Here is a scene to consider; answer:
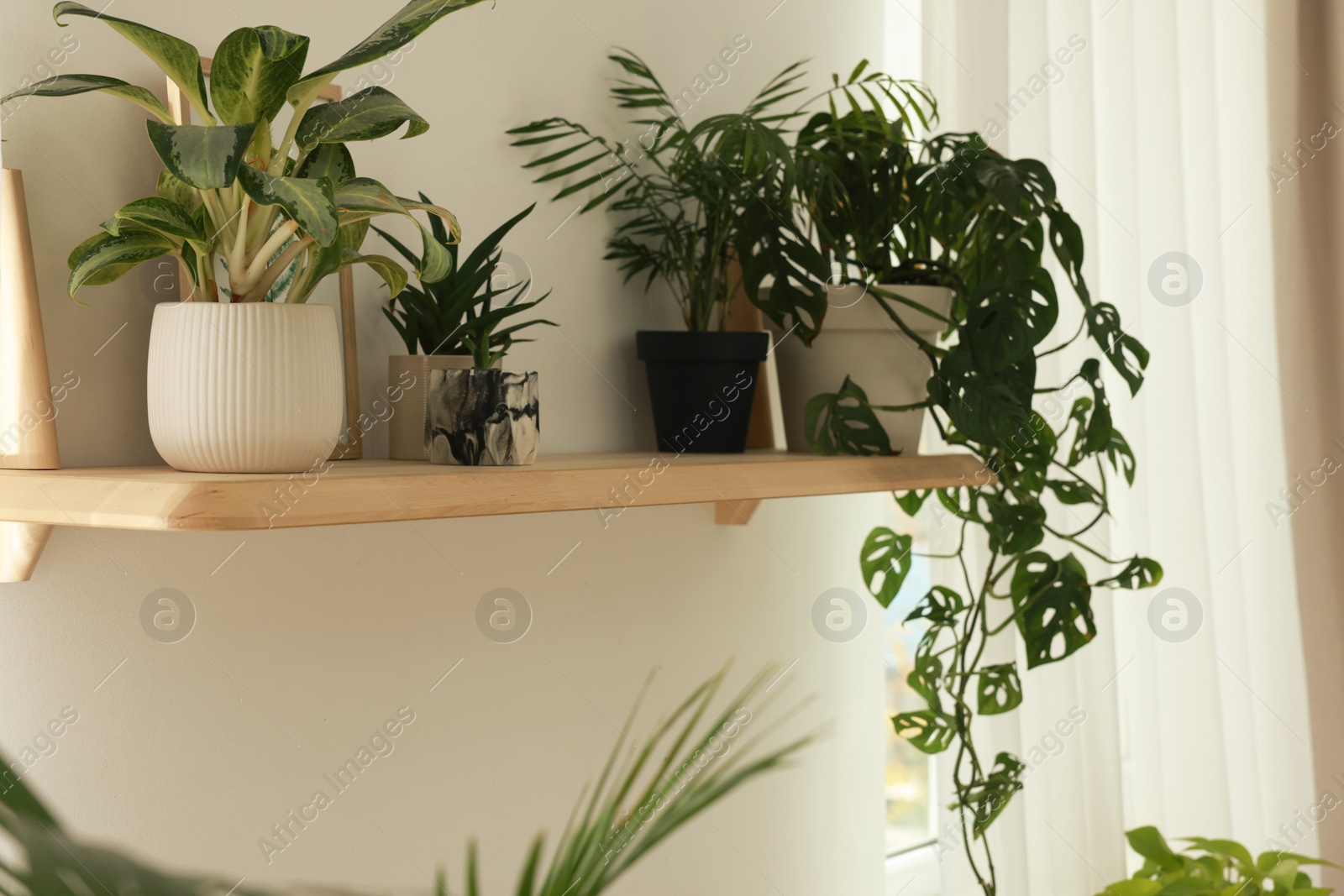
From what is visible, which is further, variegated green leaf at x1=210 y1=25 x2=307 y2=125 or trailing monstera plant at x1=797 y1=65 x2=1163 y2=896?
trailing monstera plant at x1=797 y1=65 x2=1163 y2=896

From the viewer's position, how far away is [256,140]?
0.66m

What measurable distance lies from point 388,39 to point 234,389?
0.76 ft

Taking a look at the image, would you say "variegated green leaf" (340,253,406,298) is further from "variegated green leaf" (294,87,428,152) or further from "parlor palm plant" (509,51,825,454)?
"parlor palm plant" (509,51,825,454)

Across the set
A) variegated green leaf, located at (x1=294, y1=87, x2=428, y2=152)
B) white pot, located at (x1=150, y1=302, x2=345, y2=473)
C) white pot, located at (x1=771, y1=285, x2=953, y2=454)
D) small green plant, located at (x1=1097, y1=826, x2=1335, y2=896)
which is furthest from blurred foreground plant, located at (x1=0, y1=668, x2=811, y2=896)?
small green plant, located at (x1=1097, y1=826, x2=1335, y2=896)

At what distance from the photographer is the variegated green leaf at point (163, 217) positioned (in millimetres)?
634

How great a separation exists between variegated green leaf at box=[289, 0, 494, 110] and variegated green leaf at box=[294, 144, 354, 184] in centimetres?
6

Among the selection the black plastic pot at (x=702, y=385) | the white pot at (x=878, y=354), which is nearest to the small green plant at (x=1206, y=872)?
the white pot at (x=878, y=354)

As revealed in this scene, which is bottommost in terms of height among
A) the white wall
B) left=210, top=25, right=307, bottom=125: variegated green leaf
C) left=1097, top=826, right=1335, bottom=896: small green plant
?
left=1097, top=826, right=1335, bottom=896: small green plant

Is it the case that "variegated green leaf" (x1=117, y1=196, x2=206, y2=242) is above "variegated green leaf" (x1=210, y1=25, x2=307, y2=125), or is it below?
below

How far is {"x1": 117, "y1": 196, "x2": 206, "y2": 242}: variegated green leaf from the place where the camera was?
63cm

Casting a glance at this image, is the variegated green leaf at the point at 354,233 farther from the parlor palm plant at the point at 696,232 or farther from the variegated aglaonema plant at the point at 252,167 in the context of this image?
the parlor palm plant at the point at 696,232

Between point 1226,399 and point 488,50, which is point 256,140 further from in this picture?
point 1226,399

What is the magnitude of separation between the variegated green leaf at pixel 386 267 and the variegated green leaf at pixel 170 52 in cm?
12

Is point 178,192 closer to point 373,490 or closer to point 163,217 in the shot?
point 163,217
